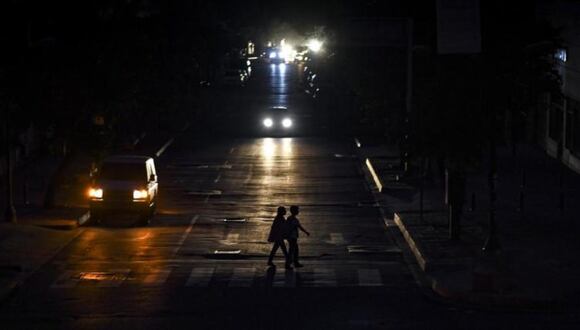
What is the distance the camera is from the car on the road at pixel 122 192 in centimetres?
3794

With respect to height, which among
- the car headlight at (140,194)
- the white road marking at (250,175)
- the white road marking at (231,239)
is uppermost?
the car headlight at (140,194)

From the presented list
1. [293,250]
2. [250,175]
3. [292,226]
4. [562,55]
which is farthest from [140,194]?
[562,55]

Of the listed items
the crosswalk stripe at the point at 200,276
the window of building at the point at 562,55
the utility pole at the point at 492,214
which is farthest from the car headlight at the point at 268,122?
the crosswalk stripe at the point at 200,276

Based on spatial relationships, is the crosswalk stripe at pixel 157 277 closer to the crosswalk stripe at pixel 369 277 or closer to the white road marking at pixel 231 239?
the crosswalk stripe at pixel 369 277

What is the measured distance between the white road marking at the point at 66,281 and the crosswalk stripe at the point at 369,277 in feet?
19.3

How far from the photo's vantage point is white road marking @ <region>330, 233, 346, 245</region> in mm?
34256

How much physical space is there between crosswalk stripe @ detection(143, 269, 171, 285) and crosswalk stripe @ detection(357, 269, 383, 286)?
4.11 meters

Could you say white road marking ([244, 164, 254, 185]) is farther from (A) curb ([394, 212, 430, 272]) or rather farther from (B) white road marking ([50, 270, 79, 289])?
(B) white road marking ([50, 270, 79, 289])

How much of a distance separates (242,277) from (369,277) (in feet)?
8.82

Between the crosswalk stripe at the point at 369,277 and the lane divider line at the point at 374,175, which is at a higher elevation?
the crosswalk stripe at the point at 369,277

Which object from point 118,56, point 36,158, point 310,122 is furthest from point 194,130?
point 118,56

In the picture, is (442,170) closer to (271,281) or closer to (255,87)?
(271,281)

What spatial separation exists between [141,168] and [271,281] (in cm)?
1263

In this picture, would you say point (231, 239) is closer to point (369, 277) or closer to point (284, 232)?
point (284, 232)
